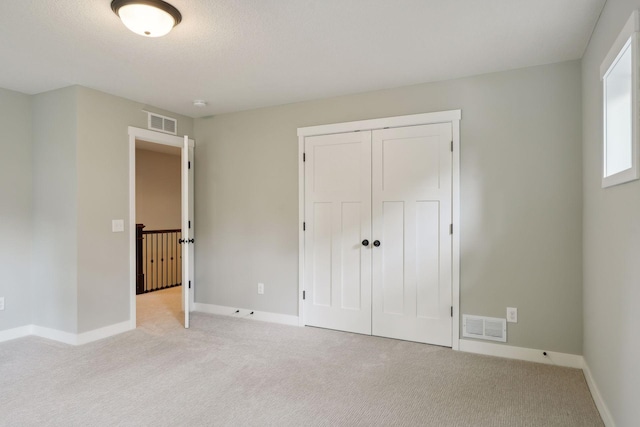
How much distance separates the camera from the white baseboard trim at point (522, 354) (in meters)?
2.95

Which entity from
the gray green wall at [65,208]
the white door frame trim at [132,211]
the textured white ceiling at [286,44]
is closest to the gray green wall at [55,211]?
the gray green wall at [65,208]

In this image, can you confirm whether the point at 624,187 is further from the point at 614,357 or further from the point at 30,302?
the point at 30,302

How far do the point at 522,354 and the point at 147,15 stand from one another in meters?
3.70

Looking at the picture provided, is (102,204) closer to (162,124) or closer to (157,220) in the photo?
(162,124)

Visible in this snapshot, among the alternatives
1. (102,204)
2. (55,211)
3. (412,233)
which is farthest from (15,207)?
(412,233)

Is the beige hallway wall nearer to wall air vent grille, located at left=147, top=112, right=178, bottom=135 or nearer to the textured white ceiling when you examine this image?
wall air vent grille, located at left=147, top=112, right=178, bottom=135

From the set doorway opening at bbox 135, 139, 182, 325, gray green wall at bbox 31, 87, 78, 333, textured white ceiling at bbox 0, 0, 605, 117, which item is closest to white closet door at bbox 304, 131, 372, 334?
textured white ceiling at bbox 0, 0, 605, 117

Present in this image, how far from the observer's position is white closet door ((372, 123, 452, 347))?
3393mm

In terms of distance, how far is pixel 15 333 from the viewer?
12.2ft

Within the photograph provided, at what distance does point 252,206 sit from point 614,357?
11.5 feet

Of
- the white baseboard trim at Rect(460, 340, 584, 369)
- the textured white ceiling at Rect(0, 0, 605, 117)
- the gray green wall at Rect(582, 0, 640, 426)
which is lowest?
the white baseboard trim at Rect(460, 340, 584, 369)

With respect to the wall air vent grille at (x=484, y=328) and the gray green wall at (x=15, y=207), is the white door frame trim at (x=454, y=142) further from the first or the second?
the gray green wall at (x=15, y=207)

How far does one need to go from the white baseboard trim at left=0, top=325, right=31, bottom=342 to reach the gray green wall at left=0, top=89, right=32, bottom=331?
0.04 meters

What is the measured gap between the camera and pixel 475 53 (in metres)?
2.85
